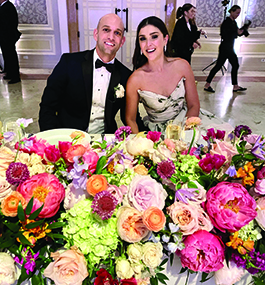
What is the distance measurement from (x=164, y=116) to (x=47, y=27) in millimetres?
6498

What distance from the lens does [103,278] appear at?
60cm

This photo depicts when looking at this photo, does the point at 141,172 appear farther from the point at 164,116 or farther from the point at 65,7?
the point at 65,7

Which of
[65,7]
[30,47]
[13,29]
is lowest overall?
[30,47]

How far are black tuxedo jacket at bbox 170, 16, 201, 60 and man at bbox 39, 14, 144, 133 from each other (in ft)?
10.9

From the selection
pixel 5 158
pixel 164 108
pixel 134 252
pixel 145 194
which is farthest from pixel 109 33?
pixel 134 252

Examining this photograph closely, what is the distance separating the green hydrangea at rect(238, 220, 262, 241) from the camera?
66 centimetres

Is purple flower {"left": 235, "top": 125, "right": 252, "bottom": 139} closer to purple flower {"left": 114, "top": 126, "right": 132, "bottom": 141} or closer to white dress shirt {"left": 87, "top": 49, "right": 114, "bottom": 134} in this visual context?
purple flower {"left": 114, "top": 126, "right": 132, "bottom": 141}

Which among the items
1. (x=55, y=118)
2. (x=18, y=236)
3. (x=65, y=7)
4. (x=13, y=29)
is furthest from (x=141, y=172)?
(x=65, y=7)

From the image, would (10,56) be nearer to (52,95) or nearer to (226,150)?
(52,95)

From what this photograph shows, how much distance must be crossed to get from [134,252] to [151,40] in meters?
1.57

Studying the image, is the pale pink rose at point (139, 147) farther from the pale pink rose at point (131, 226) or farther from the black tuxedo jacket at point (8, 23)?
the black tuxedo jacket at point (8, 23)

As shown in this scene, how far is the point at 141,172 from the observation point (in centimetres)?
70

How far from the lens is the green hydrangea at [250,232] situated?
26.1 inches

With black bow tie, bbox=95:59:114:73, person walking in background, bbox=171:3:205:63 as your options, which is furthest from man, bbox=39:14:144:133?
person walking in background, bbox=171:3:205:63
